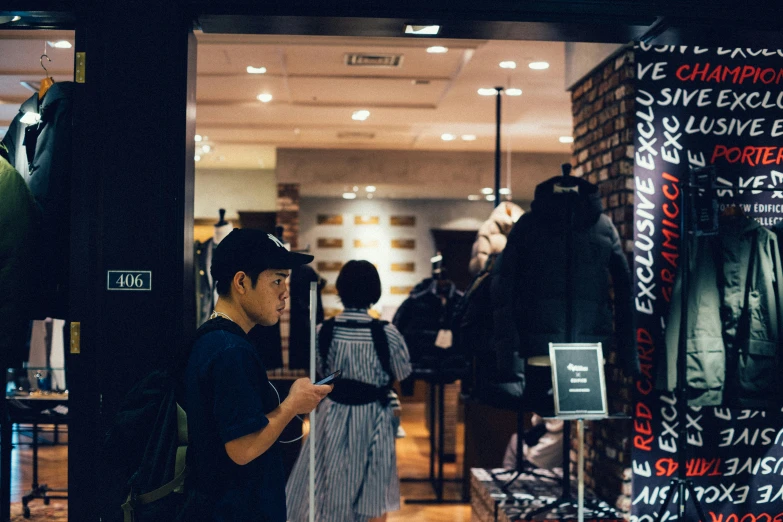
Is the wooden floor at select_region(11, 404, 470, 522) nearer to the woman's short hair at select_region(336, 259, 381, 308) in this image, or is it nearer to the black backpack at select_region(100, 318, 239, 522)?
the woman's short hair at select_region(336, 259, 381, 308)

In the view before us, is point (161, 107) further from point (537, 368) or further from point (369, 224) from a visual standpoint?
point (369, 224)

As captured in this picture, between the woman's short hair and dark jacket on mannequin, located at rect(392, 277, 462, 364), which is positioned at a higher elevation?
the woman's short hair

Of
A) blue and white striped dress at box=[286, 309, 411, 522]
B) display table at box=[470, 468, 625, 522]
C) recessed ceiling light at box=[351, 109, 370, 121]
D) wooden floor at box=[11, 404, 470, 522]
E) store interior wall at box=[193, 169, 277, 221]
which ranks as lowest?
wooden floor at box=[11, 404, 470, 522]

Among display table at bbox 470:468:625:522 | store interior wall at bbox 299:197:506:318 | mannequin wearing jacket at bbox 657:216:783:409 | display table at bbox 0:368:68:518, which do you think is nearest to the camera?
mannequin wearing jacket at bbox 657:216:783:409

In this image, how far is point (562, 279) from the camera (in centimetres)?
364

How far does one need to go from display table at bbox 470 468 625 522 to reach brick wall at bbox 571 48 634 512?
0.16 metres

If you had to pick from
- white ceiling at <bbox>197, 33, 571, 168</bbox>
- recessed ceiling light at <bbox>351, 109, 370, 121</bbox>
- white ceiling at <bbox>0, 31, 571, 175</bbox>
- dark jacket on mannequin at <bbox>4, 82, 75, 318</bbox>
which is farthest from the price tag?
recessed ceiling light at <bbox>351, 109, 370, 121</bbox>

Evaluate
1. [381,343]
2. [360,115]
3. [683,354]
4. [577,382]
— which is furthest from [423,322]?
[360,115]

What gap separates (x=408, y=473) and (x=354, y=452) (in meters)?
2.69

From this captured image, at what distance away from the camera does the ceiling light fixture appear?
2902 millimetres

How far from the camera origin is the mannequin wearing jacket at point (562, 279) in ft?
11.9

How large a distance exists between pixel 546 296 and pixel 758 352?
102cm

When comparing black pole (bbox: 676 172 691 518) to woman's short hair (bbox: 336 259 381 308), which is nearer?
black pole (bbox: 676 172 691 518)

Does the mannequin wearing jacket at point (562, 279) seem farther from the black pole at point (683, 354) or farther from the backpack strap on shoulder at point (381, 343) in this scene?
the backpack strap on shoulder at point (381, 343)
